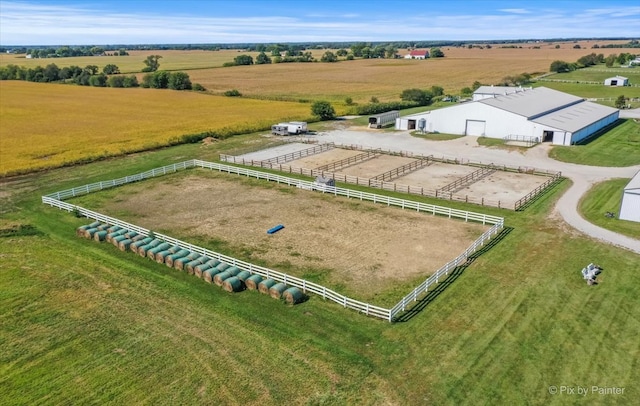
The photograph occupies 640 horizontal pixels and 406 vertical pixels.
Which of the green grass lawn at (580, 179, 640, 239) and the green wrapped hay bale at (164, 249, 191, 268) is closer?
the green wrapped hay bale at (164, 249, 191, 268)

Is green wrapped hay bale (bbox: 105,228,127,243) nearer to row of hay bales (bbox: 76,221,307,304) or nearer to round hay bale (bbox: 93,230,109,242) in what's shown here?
row of hay bales (bbox: 76,221,307,304)

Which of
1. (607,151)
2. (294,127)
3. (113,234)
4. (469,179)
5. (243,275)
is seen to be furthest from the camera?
(294,127)

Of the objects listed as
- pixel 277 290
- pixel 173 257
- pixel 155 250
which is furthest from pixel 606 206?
pixel 155 250

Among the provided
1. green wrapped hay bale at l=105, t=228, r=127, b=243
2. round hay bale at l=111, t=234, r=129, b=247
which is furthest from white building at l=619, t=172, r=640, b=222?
green wrapped hay bale at l=105, t=228, r=127, b=243

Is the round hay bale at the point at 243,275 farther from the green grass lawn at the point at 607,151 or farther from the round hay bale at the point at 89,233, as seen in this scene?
the green grass lawn at the point at 607,151

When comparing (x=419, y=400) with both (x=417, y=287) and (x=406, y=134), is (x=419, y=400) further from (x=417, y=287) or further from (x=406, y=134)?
(x=406, y=134)

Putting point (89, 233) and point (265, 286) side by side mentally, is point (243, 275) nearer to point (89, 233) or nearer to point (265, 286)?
point (265, 286)

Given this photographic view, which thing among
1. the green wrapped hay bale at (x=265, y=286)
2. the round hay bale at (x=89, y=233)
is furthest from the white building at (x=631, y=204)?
the round hay bale at (x=89, y=233)
